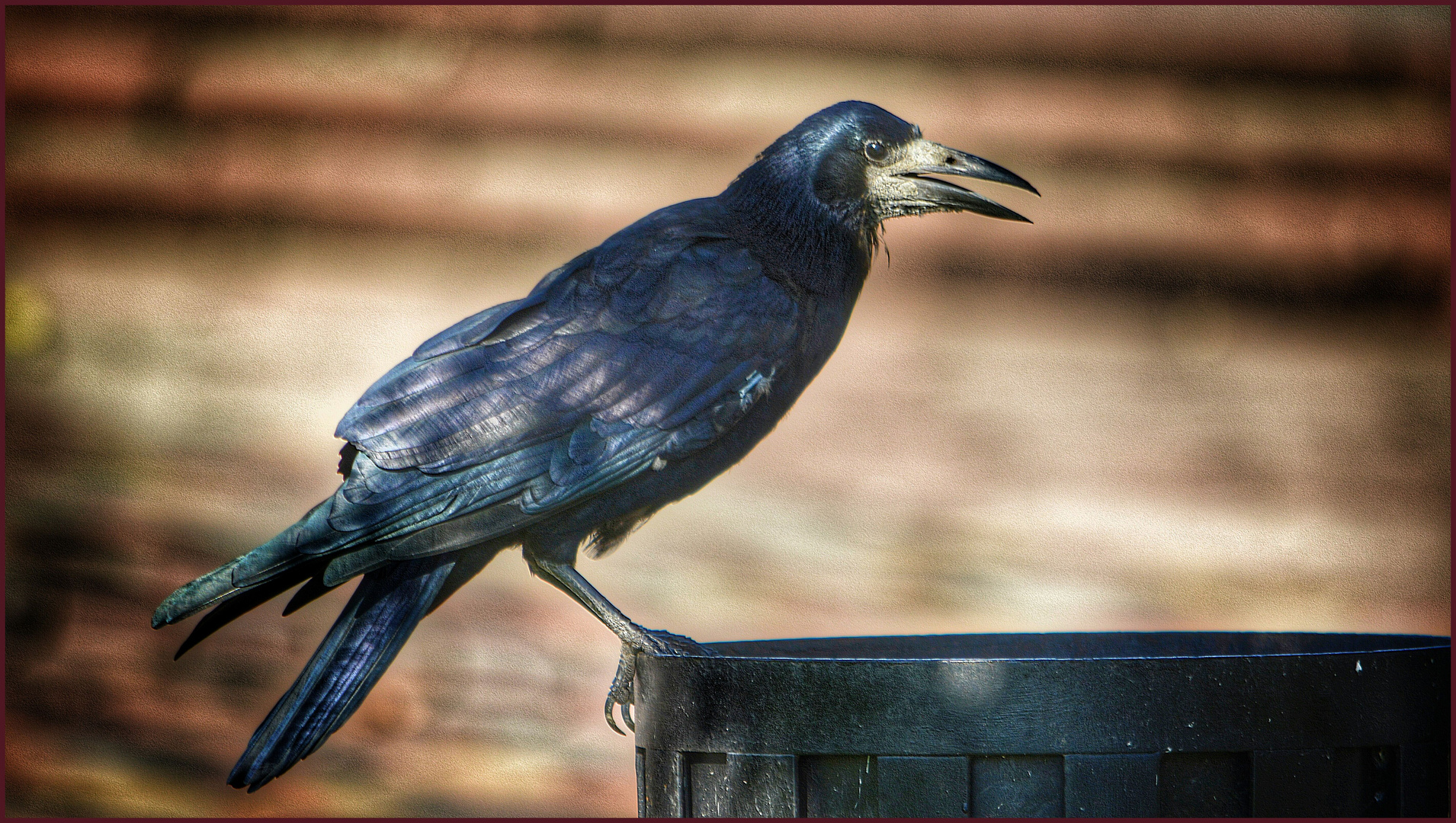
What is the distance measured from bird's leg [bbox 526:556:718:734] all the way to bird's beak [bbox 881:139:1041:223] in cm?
95

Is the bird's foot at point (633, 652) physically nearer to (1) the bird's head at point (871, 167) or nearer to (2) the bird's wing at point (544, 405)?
(2) the bird's wing at point (544, 405)

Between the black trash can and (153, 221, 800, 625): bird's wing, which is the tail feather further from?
the black trash can

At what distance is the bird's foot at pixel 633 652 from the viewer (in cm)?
207

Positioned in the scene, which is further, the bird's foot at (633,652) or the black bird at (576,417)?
the bird's foot at (633,652)

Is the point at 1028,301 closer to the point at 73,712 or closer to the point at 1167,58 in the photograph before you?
the point at 1167,58

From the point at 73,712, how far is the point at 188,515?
656 mm

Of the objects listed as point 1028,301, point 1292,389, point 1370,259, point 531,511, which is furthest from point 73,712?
point 1370,259

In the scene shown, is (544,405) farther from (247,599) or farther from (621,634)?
(247,599)

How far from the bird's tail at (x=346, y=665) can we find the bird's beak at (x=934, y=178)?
1104 mm

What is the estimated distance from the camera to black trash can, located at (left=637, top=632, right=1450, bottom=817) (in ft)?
4.33

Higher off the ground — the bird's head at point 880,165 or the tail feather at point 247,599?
the bird's head at point 880,165

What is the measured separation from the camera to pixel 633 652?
2121 mm

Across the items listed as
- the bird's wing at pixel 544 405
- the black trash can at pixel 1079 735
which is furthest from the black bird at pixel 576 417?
the black trash can at pixel 1079 735

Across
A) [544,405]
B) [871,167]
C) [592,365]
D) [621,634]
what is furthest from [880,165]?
[621,634]
